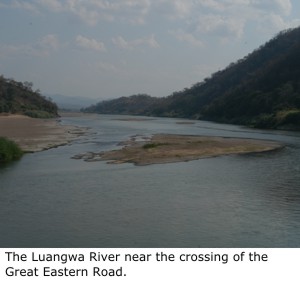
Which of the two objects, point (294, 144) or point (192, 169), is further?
point (294, 144)

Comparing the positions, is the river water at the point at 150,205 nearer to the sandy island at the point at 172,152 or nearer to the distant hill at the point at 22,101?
the sandy island at the point at 172,152

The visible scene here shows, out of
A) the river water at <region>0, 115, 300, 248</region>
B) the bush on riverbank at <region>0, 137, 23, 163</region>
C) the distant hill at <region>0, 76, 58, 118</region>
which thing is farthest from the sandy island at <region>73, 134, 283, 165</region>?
the distant hill at <region>0, 76, 58, 118</region>

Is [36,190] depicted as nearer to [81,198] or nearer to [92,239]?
[81,198]

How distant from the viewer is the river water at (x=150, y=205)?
19094mm

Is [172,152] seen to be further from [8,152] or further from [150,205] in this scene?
[150,205]

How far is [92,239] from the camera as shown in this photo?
18.9 metres

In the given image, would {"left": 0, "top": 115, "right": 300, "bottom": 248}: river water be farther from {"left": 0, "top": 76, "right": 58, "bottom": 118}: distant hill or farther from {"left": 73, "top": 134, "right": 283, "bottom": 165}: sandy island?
{"left": 0, "top": 76, "right": 58, "bottom": 118}: distant hill

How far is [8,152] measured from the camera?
40875 mm

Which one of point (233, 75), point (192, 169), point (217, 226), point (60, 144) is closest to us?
point (217, 226)

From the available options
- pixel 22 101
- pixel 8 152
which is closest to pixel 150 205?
pixel 8 152

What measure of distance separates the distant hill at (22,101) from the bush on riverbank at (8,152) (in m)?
90.2

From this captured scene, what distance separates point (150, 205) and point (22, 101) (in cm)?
13675
